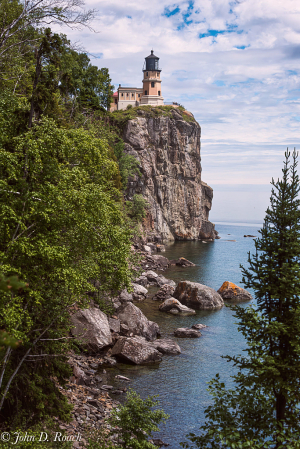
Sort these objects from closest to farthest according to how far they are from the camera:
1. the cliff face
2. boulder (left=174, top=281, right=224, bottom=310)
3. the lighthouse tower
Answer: boulder (left=174, top=281, right=224, bottom=310) → the cliff face → the lighthouse tower

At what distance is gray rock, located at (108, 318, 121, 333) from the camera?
93.6 feet

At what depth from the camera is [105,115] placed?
252 feet

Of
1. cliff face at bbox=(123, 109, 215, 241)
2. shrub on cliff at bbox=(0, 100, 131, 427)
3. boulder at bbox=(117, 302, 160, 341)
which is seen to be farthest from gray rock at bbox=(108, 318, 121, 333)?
cliff face at bbox=(123, 109, 215, 241)

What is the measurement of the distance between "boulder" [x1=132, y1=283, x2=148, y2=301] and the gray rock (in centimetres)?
1311

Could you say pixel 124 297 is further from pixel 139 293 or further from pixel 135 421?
pixel 135 421

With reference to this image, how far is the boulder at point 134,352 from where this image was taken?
25.8 meters

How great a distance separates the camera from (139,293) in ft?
144

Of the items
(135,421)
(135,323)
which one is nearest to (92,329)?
(135,323)

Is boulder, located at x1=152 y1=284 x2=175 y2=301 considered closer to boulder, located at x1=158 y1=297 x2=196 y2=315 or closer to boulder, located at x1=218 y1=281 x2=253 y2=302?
boulder, located at x1=158 y1=297 x2=196 y2=315

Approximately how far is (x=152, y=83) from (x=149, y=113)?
662 inches

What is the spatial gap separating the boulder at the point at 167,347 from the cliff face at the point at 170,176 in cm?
6124

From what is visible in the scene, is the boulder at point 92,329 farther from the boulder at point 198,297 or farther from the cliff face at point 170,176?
the cliff face at point 170,176

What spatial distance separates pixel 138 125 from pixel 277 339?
3376 inches

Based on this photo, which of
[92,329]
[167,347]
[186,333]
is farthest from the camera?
[186,333]
